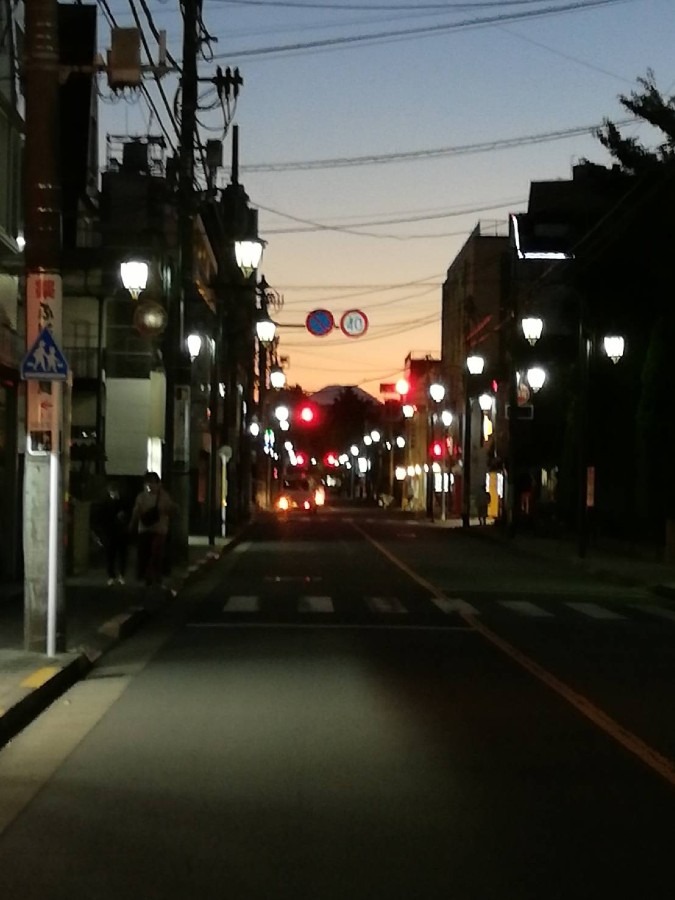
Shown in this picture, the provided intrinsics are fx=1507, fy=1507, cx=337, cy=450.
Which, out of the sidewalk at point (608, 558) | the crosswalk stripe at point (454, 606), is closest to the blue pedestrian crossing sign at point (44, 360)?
the crosswalk stripe at point (454, 606)

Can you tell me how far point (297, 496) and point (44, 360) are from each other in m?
81.1

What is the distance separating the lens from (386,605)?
78.2 ft

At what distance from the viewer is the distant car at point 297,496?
92000mm

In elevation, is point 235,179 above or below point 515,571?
above

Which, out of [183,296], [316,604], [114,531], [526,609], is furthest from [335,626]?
[183,296]

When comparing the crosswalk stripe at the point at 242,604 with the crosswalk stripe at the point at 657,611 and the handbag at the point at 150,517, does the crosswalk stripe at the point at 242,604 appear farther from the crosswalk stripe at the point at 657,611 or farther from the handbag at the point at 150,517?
the crosswalk stripe at the point at 657,611

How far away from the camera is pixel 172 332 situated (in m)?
29.2

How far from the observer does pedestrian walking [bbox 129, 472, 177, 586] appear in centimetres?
2308

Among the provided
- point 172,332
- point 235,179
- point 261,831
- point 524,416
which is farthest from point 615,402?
point 261,831

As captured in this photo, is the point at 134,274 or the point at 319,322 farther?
the point at 319,322

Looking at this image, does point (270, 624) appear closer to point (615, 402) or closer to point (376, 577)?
point (376, 577)

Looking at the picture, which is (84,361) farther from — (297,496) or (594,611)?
(297,496)

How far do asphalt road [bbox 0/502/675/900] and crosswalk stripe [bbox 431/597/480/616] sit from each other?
5.96ft

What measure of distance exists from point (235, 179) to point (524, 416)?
1339 centimetres
